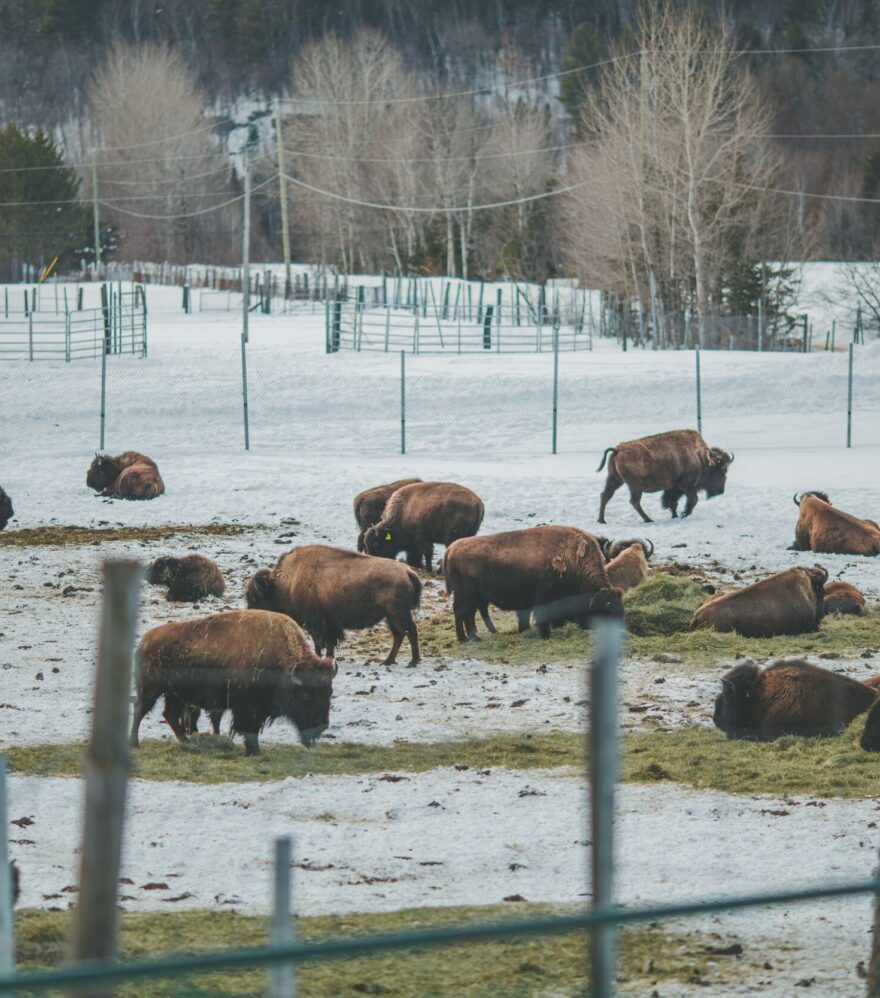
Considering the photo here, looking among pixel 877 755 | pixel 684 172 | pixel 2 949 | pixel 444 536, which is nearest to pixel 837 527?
pixel 444 536

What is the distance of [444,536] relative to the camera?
1497cm

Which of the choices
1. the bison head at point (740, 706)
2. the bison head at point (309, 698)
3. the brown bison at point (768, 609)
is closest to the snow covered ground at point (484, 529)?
the bison head at point (309, 698)

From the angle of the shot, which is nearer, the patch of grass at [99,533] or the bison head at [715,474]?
the patch of grass at [99,533]

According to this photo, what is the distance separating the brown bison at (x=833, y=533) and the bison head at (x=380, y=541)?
452 cm

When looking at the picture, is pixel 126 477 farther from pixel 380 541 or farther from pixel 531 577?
pixel 531 577

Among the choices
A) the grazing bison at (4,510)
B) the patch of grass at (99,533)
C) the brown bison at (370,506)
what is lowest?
the patch of grass at (99,533)

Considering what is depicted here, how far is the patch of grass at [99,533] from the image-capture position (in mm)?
17047

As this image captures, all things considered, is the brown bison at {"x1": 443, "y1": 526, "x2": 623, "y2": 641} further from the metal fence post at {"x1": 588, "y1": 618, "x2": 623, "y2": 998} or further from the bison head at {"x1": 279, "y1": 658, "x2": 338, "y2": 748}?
the metal fence post at {"x1": 588, "y1": 618, "x2": 623, "y2": 998}

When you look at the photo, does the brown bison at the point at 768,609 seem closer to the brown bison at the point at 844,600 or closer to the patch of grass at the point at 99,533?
the brown bison at the point at 844,600

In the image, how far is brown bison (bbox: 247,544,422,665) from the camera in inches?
447

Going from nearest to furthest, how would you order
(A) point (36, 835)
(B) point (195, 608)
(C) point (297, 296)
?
(A) point (36, 835), (B) point (195, 608), (C) point (297, 296)

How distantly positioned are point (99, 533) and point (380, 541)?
4.33m

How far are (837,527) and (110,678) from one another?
13744 millimetres

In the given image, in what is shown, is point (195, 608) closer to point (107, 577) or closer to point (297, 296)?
point (107, 577)
